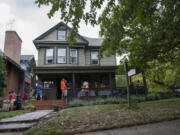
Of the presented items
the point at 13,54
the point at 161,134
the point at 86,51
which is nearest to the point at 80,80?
the point at 86,51

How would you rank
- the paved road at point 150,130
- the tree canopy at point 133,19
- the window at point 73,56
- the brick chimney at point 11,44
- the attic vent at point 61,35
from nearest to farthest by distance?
the paved road at point 150,130, the tree canopy at point 133,19, the window at point 73,56, the attic vent at point 61,35, the brick chimney at point 11,44

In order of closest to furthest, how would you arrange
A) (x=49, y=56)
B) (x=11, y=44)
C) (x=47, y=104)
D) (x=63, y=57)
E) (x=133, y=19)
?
(x=133, y=19), (x=47, y=104), (x=49, y=56), (x=63, y=57), (x=11, y=44)

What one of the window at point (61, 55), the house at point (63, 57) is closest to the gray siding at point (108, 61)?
the house at point (63, 57)

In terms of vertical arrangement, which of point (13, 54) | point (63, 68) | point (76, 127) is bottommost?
point (76, 127)

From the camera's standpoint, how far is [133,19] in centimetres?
615

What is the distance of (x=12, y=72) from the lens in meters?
14.6

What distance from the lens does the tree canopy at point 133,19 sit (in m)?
3.54

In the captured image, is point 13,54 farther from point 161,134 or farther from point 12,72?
point 161,134

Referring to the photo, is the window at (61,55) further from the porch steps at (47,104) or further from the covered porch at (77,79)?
the porch steps at (47,104)

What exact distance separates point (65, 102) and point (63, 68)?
127 inches

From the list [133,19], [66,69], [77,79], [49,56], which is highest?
[49,56]

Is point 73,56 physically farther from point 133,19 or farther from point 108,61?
point 133,19

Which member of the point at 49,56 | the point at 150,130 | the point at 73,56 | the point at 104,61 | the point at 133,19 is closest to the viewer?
the point at 150,130

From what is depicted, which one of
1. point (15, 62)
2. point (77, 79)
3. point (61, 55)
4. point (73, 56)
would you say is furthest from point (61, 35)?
point (15, 62)
